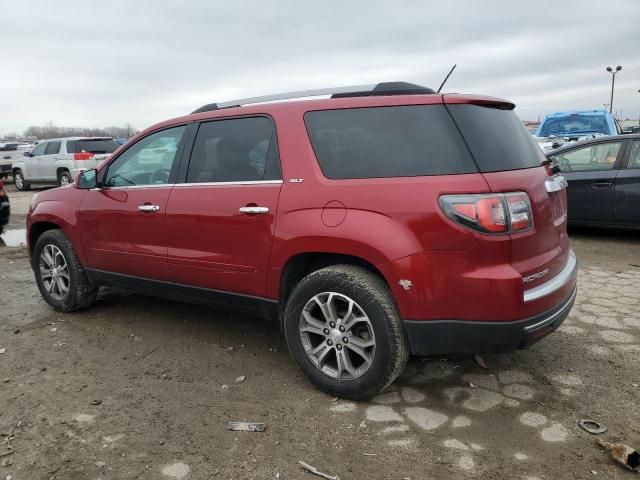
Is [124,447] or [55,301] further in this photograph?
[55,301]

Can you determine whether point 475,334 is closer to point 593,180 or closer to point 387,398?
point 387,398

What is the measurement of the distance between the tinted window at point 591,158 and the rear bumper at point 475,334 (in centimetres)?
519

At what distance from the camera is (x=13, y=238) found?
340 inches

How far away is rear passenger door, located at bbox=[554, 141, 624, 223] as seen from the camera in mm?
6992

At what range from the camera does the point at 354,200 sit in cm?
287

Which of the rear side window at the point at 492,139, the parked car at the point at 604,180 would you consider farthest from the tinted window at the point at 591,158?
the rear side window at the point at 492,139

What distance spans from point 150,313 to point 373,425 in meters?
2.67

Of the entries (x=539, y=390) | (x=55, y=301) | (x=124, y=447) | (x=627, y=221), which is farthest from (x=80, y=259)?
(x=627, y=221)

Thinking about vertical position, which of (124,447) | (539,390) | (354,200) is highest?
(354,200)

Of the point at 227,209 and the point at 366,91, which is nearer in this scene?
the point at 366,91

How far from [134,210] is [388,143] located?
2.12m

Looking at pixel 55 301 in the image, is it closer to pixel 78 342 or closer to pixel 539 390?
pixel 78 342

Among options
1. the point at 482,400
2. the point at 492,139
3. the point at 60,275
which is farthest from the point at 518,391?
the point at 60,275

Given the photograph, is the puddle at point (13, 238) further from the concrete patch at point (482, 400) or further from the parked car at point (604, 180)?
the parked car at point (604, 180)
